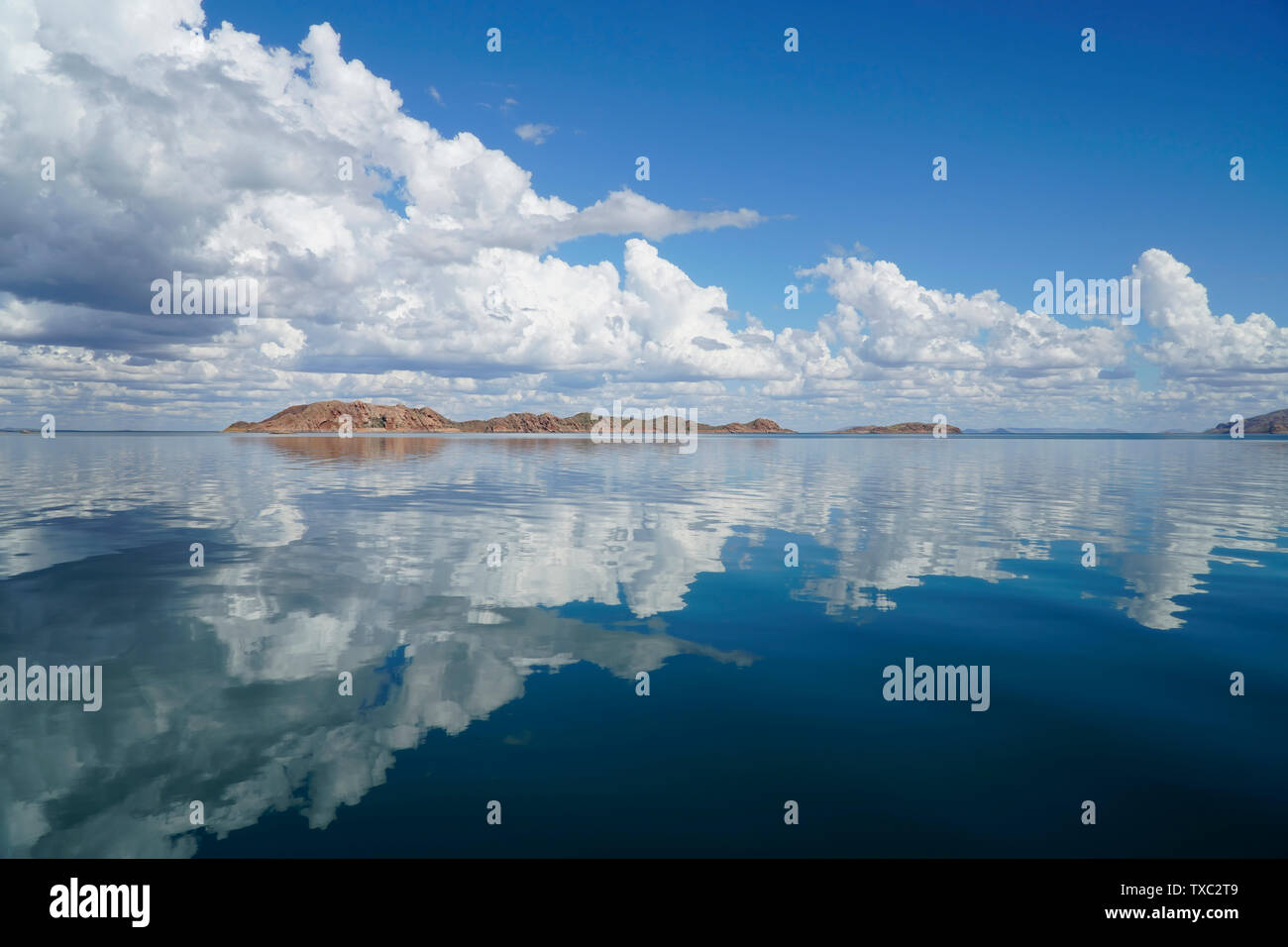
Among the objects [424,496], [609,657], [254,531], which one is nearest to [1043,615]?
[609,657]

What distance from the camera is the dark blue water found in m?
9.12

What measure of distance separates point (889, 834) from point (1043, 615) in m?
12.5

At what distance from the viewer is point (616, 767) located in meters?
10.5

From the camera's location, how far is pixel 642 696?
43.7ft

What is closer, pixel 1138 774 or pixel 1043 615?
pixel 1138 774

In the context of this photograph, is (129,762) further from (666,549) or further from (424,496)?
(424,496)

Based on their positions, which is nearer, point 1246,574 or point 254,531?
point 1246,574

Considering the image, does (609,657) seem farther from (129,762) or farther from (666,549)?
(666,549)

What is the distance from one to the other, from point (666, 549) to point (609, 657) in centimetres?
1249

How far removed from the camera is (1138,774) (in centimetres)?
1033

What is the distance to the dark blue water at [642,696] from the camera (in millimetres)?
9117
